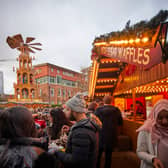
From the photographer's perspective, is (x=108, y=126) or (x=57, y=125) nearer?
(x=57, y=125)

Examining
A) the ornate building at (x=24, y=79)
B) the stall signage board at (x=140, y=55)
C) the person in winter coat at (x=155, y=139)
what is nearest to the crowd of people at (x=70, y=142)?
the person in winter coat at (x=155, y=139)

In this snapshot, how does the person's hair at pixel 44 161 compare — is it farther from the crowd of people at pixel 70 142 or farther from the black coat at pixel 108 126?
the black coat at pixel 108 126

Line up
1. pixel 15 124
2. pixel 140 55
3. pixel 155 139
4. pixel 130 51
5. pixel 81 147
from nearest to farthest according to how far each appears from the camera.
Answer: pixel 15 124, pixel 81 147, pixel 155 139, pixel 140 55, pixel 130 51

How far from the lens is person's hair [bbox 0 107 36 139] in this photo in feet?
4.57

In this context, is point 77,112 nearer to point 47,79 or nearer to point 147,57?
point 147,57

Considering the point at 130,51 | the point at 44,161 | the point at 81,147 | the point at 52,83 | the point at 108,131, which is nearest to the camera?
the point at 44,161

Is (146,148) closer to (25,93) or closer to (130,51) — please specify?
(130,51)

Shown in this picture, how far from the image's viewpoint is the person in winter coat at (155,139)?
1873 mm

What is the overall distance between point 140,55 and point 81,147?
8.39ft

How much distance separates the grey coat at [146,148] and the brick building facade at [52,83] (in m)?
37.9

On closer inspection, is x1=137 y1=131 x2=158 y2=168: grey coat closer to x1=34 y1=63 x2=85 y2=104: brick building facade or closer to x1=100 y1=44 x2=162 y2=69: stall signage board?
x1=100 y1=44 x2=162 y2=69: stall signage board

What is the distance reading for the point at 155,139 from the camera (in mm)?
1943

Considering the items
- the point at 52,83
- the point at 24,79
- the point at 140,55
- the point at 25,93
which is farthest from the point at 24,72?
the point at 140,55

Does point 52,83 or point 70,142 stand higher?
point 52,83
